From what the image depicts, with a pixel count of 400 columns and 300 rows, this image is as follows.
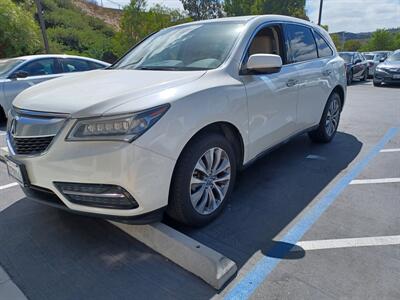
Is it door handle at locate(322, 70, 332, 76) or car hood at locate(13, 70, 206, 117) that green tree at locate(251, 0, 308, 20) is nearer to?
door handle at locate(322, 70, 332, 76)

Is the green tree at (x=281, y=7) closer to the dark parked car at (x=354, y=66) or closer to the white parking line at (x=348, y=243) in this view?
the dark parked car at (x=354, y=66)

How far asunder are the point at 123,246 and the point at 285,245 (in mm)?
1252

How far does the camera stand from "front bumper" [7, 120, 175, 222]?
2051mm

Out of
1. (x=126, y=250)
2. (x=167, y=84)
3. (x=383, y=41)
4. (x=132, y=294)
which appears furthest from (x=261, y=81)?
(x=383, y=41)

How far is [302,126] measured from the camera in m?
4.02

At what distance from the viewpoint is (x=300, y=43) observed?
3973 millimetres

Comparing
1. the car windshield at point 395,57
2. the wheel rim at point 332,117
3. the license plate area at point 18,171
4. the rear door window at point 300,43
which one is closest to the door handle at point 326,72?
the rear door window at point 300,43

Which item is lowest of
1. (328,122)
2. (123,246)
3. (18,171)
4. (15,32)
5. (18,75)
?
(123,246)

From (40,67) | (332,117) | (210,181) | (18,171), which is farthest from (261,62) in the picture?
(40,67)

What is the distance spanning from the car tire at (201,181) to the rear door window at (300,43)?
171cm

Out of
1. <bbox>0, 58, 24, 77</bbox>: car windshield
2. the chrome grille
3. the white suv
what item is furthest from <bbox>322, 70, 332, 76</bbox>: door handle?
<bbox>0, 58, 24, 77</bbox>: car windshield

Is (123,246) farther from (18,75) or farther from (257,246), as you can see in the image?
(18,75)

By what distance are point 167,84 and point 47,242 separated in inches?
62.5

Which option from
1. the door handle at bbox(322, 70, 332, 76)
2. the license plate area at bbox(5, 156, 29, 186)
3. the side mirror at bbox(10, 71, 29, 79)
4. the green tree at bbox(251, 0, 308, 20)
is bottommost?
the license plate area at bbox(5, 156, 29, 186)
